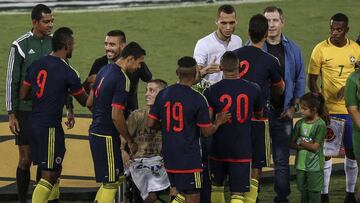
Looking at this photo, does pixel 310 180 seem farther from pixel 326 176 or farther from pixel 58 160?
pixel 58 160

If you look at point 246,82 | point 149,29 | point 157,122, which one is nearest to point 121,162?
point 157,122

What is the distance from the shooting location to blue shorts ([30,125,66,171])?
12.6 metres

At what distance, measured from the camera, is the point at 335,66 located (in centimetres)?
1400

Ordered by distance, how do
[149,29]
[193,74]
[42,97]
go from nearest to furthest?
[193,74] → [42,97] → [149,29]

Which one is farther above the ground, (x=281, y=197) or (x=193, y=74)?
(x=193, y=74)

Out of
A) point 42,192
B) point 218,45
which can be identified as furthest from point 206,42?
point 42,192

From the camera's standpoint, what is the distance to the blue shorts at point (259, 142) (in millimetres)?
12539

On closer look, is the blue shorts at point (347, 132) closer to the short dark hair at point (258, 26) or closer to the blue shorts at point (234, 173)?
the short dark hair at point (258, 26)

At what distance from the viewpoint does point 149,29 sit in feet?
76.0

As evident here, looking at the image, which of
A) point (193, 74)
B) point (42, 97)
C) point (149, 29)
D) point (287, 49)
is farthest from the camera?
point (149, 29)

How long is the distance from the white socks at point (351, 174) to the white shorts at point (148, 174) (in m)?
2.19

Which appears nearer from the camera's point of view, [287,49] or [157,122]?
[157,122]

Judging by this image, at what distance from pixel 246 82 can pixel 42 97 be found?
2.25 metres

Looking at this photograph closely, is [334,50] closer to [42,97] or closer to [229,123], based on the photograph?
[229,123]
